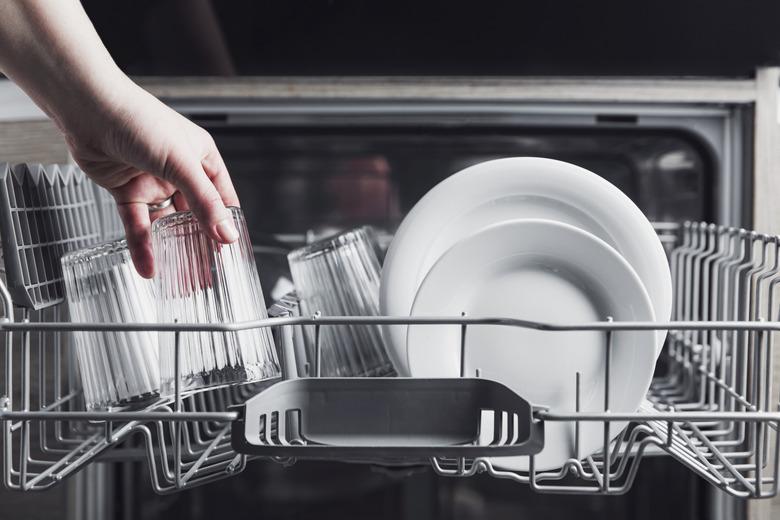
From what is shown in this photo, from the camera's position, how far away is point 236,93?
816 mm

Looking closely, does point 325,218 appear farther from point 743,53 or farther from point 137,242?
point 743,53

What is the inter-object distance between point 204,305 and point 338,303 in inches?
6.5

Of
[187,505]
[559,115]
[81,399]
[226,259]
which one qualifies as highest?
[559,115]

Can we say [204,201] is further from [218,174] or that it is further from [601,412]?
[601,412]

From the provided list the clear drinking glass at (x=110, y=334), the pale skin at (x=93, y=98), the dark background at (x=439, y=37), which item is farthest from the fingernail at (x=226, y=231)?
the dark background at (x=439, y=37)

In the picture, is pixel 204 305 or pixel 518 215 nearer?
pixel 204 305

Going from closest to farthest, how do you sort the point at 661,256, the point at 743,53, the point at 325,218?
the point at 661,256 < the point at 743,53 < the point at 325,218

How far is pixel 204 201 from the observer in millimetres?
527

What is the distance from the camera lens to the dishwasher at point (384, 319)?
52cm

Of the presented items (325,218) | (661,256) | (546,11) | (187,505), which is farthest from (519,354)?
(187,505)

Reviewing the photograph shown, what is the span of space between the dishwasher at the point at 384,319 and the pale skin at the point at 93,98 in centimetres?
10

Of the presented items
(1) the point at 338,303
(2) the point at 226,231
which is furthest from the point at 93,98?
(1) the point at 338,303

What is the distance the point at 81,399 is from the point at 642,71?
0.74 metres

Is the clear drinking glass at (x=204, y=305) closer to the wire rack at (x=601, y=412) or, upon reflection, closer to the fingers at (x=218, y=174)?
the wire rack at (x=601, y=412)
